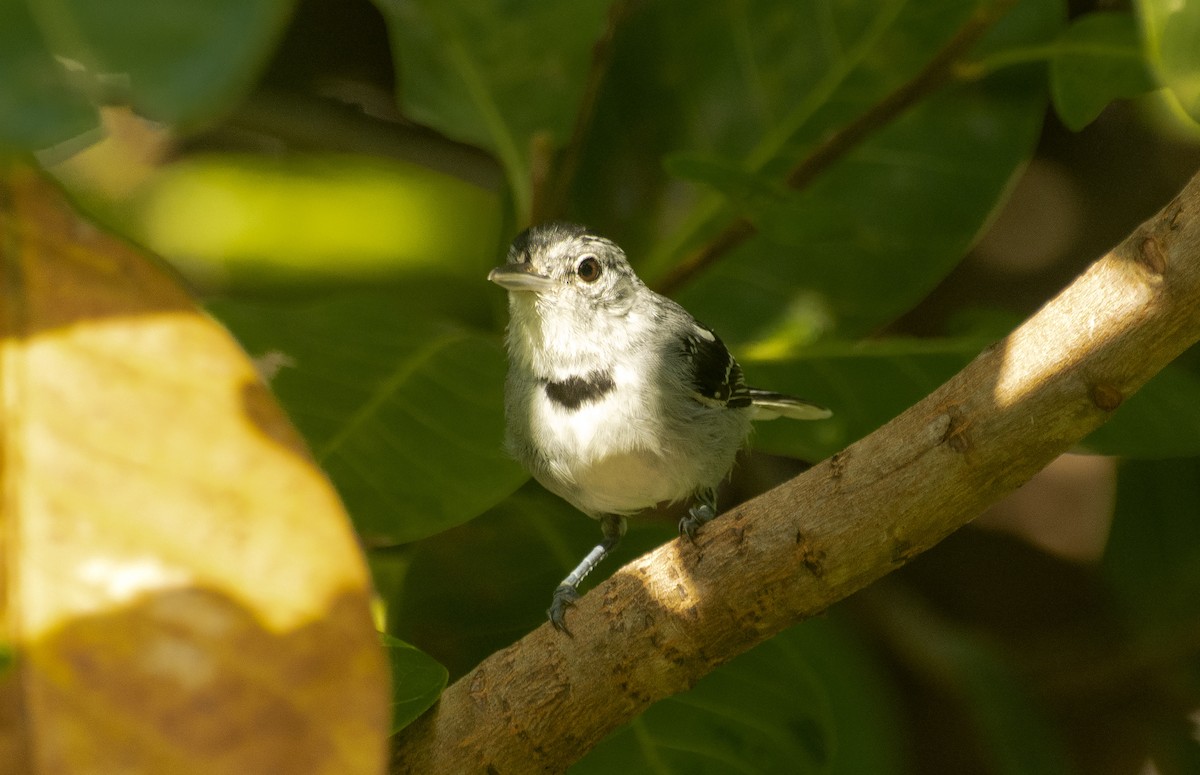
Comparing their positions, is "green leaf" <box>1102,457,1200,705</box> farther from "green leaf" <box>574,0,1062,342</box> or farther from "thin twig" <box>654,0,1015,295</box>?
"thin twig" <box>654,0,1015,295</box>

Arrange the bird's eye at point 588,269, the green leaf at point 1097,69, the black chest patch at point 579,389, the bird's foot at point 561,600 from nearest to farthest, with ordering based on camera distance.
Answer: the bird's foot at point 561,600 → the green leaf at point 1097,69 → the black chest patch at point 579,389 → the bird's eye at point 588,269

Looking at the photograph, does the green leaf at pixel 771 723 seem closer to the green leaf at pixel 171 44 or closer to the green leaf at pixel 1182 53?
the green leaf at pixel 1182 53

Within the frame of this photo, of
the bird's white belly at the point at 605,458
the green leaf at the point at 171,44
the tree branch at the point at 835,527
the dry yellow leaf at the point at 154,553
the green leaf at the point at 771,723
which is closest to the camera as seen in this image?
the green leaf at the point at 171,44

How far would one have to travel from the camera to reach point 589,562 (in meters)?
2.72

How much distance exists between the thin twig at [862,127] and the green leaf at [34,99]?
5.87ft

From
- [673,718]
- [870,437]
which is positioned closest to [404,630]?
[673,718]

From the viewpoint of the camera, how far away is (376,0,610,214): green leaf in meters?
2.76

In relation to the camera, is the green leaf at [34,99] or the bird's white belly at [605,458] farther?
the bird's white belly at [605,458]

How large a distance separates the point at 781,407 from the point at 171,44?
6.95 ft

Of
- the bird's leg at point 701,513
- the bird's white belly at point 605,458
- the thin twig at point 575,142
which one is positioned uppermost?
the thin twig at point 575,142

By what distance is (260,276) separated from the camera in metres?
3.86

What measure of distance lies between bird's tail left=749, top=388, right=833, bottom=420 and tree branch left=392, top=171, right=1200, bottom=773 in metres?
0.95

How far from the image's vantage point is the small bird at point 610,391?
9.07ft

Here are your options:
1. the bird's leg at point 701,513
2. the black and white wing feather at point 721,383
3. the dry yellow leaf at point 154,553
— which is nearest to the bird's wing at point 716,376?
the black and white wing feather at point 721,383
